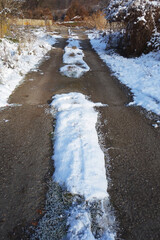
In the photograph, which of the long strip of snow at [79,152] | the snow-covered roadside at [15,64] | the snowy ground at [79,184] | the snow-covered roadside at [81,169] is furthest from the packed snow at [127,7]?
the snowy ground at [79,184]

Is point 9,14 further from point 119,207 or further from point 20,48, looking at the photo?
point 119,207

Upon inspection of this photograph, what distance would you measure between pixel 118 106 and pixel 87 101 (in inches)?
36.5

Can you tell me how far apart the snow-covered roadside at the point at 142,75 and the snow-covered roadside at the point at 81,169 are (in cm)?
178

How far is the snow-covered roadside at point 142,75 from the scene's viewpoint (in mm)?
5054

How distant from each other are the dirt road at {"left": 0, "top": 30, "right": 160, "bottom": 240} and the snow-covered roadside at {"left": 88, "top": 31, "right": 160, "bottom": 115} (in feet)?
1.52

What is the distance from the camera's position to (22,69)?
7.81 metres

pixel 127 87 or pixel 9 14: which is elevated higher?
pixel 9 14

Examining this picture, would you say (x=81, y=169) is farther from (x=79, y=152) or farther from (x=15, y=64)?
(x=15, y=64)

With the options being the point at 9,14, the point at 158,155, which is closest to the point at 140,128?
the point at 158,155

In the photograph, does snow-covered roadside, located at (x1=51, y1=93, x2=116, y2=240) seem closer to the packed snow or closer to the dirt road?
the dirt road

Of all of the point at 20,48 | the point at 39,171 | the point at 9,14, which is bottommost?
the point at 39,171

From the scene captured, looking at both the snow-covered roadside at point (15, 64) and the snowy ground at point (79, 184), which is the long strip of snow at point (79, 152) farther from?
the snow-covered roadside at point (15, 64)

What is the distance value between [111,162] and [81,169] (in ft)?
1.94

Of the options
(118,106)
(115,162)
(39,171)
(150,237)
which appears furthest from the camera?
(118,106)
